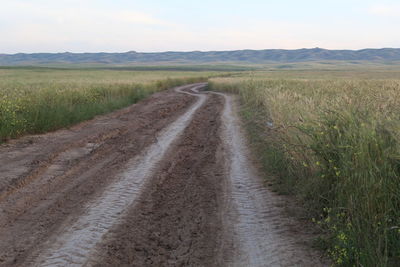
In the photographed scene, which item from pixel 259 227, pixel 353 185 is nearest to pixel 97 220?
pixel 259 227

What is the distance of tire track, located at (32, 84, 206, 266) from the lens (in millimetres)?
4410

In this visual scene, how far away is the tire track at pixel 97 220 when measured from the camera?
4410mm

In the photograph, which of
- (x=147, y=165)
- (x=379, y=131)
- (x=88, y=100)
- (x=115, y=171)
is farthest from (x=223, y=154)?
(x=88, y=100)

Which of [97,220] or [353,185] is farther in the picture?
[97,220]

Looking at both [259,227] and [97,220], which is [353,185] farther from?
[97,220]

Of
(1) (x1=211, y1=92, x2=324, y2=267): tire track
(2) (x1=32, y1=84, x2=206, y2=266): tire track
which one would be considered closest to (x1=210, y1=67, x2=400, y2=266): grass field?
(1) (x1=211, y1=92, x2=324, y2=267): tire track

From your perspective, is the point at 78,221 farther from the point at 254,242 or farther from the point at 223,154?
the point at 223,154

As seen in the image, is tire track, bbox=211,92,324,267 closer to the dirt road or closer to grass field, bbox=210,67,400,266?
the dirt road

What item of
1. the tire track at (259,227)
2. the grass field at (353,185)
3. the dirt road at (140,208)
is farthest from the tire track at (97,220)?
the grass field at (353,185)

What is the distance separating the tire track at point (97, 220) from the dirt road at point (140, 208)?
0.04 feet

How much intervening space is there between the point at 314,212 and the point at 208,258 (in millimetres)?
1828

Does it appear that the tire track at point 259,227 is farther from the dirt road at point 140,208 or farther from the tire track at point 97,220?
the tire track at point 97,220

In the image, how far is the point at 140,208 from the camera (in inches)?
240

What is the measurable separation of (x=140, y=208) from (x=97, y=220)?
0.72 m
